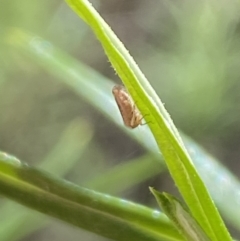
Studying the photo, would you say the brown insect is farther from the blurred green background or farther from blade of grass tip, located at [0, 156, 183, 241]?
the blurred green background

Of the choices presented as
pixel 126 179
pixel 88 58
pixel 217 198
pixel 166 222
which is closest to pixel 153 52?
pixel 88 58

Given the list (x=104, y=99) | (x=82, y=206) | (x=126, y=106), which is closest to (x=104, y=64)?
(x=104, y=99)

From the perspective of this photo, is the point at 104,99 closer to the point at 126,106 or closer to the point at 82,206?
the point at 126,106

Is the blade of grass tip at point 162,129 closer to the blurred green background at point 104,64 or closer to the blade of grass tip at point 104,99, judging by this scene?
the blade of grass tip at point 104,99

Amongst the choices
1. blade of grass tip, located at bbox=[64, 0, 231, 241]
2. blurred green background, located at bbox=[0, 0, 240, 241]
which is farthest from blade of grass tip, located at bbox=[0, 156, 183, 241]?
blurred green background, located at bbox=[0, 0, 240, 241]

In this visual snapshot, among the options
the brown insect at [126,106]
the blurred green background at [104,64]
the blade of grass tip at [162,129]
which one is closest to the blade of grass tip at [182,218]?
the blade of grass tip at [162,129]

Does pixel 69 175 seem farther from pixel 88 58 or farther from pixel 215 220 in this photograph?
pixel 215 220
